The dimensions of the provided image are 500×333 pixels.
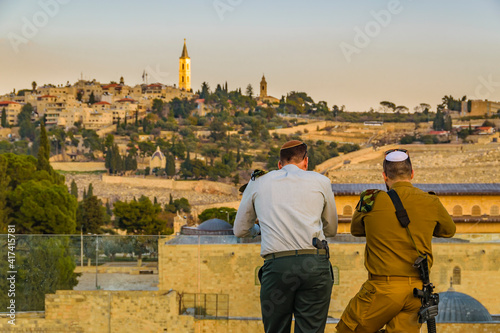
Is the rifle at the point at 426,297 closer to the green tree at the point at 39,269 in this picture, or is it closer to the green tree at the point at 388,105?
the green tree at the point at 39,269

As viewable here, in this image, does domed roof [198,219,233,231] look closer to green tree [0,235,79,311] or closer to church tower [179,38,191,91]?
green tree [0,235,79,311]

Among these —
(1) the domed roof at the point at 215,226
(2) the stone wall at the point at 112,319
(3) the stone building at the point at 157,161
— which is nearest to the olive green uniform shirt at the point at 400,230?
(2) the stone wall at the point at 112,319

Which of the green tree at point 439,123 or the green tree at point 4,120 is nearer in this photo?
the green tree at point 4,120

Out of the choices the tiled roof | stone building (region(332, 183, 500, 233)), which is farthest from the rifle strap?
the tiled roof

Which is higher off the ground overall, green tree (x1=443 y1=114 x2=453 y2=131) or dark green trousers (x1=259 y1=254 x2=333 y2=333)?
dark green trousers (x1=259 y1=254 x2=333 y2=333)

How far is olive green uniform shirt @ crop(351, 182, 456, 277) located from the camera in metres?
3.40

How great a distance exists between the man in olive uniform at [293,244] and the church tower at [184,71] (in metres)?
119

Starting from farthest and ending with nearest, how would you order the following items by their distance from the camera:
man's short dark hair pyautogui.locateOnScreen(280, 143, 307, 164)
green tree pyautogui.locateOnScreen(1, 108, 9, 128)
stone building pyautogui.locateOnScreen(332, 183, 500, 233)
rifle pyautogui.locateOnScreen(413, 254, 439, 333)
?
green tree pyautogui.locateOnScreen(1, 108, 9, 128) → stone building pyautogui.locateOnScreen(332, 183, 500, 233) → man's short dark hair pyautogui.locateOnScreen(280, 143, 307, 164) → rifle pyautogui.locateOnScreen(413, 254, 439, 333)

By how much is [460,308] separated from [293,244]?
604 cm

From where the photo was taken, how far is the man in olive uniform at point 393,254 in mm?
3398

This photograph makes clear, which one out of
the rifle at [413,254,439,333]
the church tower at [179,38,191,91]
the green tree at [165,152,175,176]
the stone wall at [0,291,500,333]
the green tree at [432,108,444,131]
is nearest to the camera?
the rifle at [413,254,439,333]

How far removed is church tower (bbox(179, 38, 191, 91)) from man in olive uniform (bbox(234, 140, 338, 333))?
11878 cm

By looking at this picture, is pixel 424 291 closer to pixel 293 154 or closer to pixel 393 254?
pixel 393 254

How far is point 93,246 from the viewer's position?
8094mm
